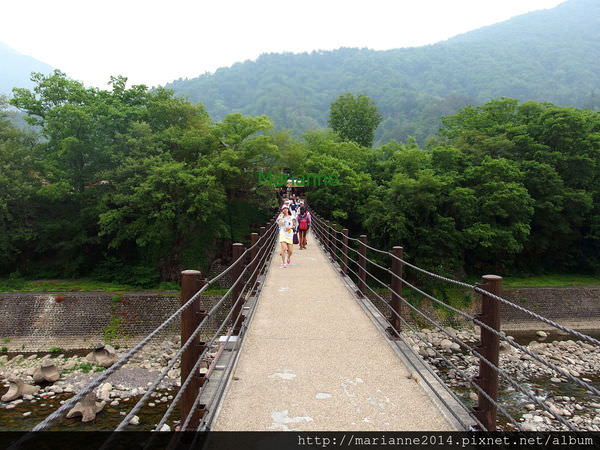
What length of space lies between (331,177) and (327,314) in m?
23.7

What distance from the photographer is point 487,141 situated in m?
27.1

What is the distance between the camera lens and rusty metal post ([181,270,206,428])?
2846mm

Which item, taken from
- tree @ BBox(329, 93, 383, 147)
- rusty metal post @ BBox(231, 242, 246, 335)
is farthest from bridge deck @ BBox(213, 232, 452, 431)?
tree @ BBox(329, 93, 383, 147)

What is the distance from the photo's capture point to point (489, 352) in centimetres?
283

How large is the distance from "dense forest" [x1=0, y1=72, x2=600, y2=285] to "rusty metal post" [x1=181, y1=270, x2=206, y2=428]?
20213 millimetres

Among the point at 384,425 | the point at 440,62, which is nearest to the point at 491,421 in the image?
the point at 384,425

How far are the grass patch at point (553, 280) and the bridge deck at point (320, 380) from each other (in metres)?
21.7

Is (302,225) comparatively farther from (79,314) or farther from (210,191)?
(79,314)

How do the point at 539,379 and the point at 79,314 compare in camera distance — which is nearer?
the point at 539,379

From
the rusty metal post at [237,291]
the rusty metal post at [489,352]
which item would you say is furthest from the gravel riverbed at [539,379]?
the rusty metal post at [489,352]

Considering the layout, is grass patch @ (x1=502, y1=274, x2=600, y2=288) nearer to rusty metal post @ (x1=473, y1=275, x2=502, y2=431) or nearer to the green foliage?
the green foliage

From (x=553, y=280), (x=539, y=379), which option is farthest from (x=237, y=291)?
(x=553, y=280)

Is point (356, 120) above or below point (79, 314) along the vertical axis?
above

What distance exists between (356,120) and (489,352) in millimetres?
49789
